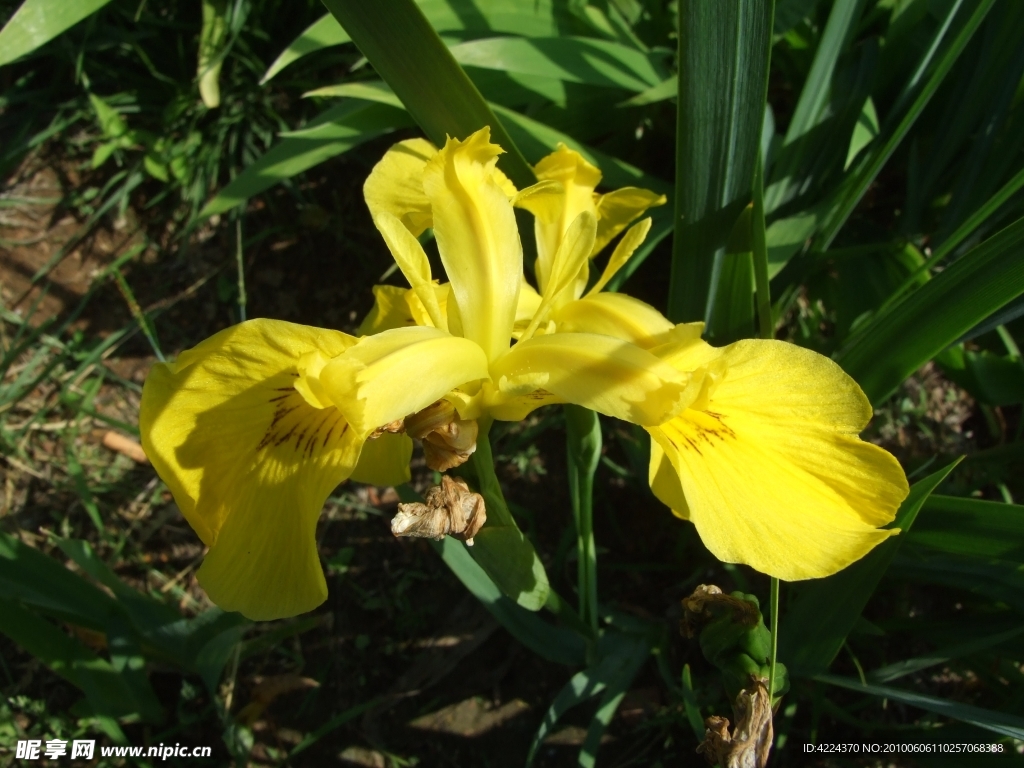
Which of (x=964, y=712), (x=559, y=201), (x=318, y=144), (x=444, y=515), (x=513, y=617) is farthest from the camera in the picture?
(x=318, y=144)

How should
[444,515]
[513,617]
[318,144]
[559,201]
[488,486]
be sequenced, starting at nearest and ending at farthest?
[444,515] → [488,486] → [559,201] → [513,617] → [318,144]

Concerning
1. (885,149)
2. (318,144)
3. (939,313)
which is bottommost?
(939,313)

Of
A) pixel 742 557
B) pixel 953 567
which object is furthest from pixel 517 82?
pixel 953 567

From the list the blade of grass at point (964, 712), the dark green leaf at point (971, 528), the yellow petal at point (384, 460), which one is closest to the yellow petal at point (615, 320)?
the yellow petal at point (384, 460)

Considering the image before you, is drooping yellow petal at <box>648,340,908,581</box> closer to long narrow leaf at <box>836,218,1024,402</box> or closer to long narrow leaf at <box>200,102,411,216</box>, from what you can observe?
long narrow leaf at <box>836,218,1024,402</box>

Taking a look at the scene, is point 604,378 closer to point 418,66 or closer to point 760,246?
point 760,246

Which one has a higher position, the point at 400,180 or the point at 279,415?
the point at 400,180

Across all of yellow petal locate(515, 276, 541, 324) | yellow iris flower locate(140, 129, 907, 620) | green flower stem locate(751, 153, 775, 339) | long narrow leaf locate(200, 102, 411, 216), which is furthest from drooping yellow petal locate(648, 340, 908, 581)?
long narrow leaf locate(200, 102, 411, 216)

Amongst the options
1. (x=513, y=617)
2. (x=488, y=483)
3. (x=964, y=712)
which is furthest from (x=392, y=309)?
(x=964, y=712)
